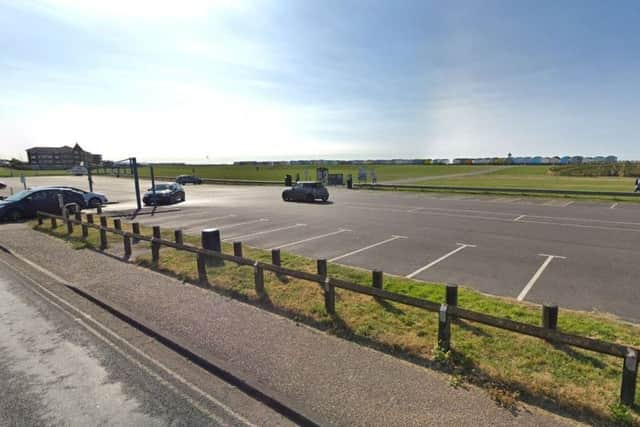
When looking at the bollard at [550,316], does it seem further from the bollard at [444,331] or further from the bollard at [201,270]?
the bollard at [201,270]

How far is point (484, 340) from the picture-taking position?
4.37m

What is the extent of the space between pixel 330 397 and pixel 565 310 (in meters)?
4.33

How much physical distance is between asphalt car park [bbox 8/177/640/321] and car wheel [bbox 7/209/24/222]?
165 inches

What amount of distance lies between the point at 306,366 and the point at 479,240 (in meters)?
8.59

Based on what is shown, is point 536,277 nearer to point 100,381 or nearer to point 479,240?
point 479,240

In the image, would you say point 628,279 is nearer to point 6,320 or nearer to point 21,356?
point 21,356

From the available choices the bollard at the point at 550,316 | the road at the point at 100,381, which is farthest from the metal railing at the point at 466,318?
the road at the point at 100,381

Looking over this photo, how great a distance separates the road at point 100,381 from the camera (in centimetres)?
331

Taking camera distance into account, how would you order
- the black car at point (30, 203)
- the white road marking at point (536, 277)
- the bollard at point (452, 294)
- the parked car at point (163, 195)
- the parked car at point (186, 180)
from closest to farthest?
the bollard at point (452, 294) → the white road marking at point (536, 277) → the black car at point (30, 203) → the parked car at point (163, 195) → the parked car at point (186, 180)

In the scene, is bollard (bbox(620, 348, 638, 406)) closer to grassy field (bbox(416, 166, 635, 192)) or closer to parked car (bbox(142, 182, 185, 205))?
parked car (bbox(142, 182, 185, 205))

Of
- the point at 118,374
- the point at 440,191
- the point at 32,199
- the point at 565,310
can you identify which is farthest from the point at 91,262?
the point at 440,191

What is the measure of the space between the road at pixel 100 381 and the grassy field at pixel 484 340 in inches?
66.7

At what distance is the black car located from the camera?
1558 cm

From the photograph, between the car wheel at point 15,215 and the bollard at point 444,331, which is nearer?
the bollard at point 444,331
